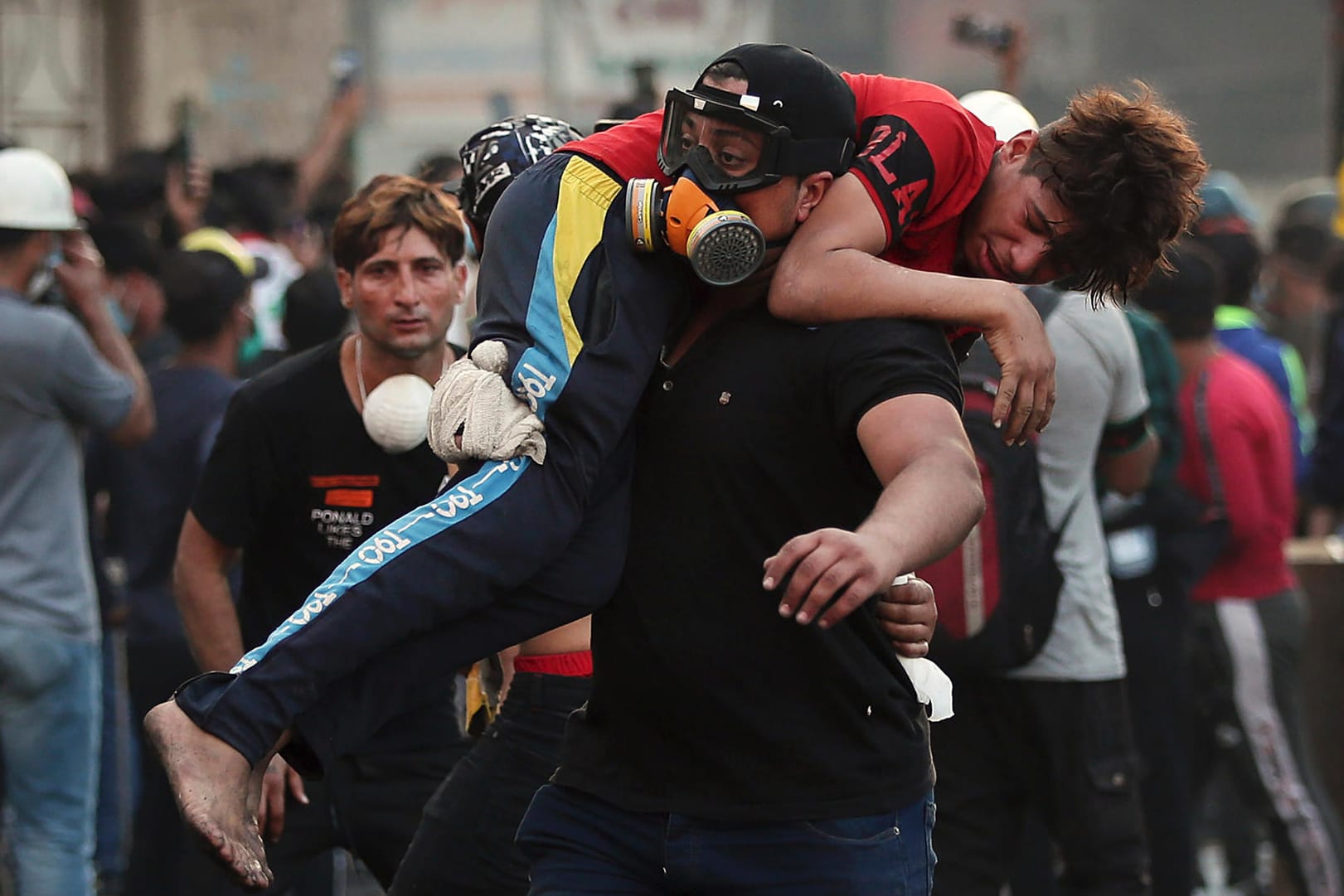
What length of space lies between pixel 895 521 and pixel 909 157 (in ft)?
2.12

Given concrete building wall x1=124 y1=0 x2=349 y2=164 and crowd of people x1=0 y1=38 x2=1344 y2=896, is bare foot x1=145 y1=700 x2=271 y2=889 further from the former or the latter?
concrete building wall x1=124 y1=0 x2=349 y2=164

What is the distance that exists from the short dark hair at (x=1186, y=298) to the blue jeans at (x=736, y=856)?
3.22m

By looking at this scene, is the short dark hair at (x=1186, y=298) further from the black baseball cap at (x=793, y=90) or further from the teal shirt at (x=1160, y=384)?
the black baseball cap at (x=793, y=90)

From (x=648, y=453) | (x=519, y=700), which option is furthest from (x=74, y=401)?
(x=648, y=453)

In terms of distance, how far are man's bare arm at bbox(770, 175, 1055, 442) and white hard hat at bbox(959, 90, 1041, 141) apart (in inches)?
79.0

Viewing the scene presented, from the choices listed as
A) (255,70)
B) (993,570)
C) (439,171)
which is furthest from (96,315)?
(255,70)

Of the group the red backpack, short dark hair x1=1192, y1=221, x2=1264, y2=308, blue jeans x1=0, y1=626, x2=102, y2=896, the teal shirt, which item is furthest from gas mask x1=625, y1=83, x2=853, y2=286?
short dark hair x1=1192, y1=221, x2=1264, y2=308

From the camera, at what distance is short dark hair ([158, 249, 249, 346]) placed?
582cm

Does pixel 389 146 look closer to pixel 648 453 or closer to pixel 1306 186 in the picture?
pixel 1306 186

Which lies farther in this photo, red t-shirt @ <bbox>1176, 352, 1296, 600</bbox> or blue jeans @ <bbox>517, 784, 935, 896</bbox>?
red t-shirt @ <bbox>1176, 352, 1296, 600</bbox>

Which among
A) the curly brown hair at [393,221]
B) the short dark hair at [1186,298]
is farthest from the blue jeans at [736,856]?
the short dark hair at [1186,298]

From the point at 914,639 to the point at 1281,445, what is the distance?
11.1ft

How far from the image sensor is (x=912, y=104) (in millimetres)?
3088

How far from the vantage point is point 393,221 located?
4527mm
